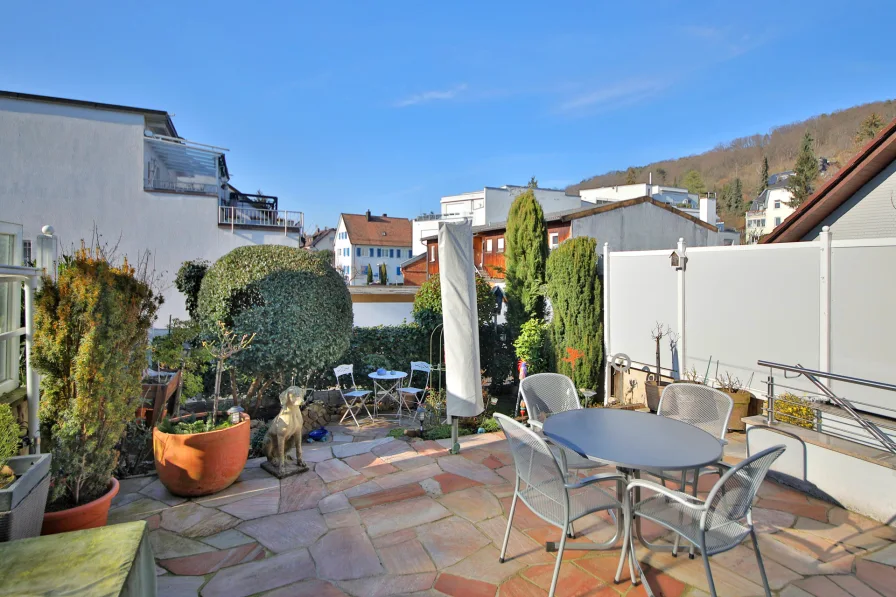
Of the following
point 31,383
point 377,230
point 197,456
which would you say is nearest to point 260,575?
point 197,456

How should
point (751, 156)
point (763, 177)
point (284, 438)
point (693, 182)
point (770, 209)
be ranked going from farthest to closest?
point (751, 156) < point (693, 182) < point (763, 177) < point (770, 209) < point (284, 438)

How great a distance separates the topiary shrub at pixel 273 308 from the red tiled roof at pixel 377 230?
117 feet

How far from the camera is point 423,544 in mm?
3084

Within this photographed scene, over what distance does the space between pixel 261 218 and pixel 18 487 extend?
54.3 feet

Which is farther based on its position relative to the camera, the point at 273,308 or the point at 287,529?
the point at 273,308

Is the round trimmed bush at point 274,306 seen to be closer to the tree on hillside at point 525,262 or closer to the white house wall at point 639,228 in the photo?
the tree on hillside at point 525,262

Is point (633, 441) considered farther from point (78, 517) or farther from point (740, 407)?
point (78, 517)

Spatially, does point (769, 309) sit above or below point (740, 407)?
above

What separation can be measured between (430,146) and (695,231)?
407 inches

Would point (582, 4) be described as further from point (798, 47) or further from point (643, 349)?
point (798, 47)

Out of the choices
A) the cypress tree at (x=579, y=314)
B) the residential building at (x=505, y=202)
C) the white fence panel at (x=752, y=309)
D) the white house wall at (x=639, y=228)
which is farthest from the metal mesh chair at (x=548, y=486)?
the residential building at (x=505, y=202)

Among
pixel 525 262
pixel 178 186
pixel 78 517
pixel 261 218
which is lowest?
pixel 78 517

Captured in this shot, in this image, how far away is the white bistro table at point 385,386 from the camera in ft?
24.5

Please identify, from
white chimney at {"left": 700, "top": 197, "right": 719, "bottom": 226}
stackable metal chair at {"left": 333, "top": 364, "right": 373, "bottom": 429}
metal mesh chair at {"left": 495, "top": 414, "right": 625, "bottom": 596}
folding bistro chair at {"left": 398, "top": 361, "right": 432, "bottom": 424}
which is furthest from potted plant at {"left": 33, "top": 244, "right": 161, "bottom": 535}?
white chimney at {"left": 700, "top": 197, "right": 719, "bottom": 226}
